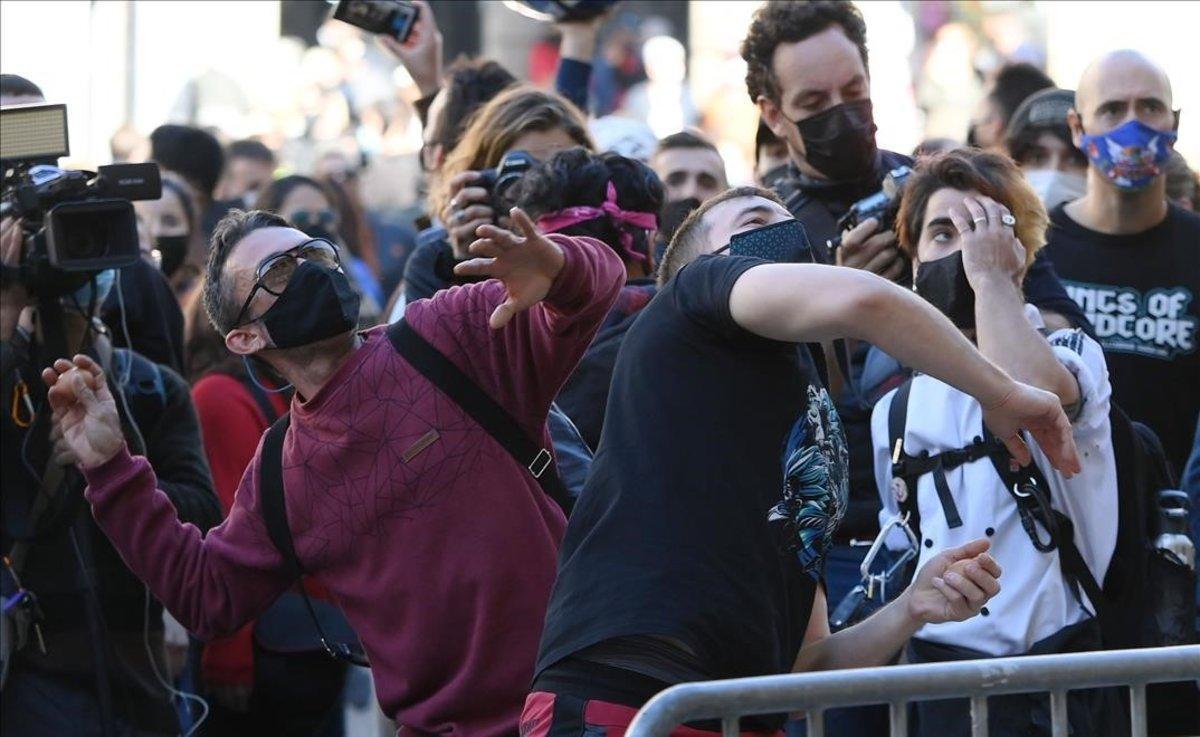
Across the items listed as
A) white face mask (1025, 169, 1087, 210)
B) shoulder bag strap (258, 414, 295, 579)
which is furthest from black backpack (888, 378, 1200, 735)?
white face mask (1025, 169, 1087, 210)

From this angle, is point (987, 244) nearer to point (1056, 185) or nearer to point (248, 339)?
point (248, 339)

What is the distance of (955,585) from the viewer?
322 centimetres

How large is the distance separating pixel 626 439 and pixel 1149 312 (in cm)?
278

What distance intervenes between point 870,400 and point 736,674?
195cm

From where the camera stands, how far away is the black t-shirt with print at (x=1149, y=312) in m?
5.43

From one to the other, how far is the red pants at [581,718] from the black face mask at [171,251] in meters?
4.59

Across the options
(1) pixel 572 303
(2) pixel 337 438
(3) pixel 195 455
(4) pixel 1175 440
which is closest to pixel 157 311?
(3) pixel 195 455

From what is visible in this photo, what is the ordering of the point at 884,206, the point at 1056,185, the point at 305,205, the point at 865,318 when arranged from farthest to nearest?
the point at 305,205 < the point at 1056,185 < the point at 884,206 < the point at 865,318

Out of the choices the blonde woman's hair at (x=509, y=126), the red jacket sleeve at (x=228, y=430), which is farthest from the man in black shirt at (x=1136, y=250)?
the red jacket sleeve at (x=228, y=430)

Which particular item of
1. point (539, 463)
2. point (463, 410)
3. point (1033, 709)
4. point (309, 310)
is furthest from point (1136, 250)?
point (309, 310)

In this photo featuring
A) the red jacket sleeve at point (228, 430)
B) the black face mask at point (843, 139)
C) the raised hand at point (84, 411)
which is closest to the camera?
the raised hand at point (84, 411)

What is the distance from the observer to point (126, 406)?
16.2 ft

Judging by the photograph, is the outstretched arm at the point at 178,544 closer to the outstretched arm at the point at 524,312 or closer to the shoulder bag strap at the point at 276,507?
the shoulder bag strap at the point at 276,507

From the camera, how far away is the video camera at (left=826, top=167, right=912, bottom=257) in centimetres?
484
